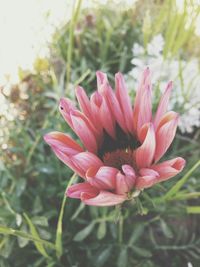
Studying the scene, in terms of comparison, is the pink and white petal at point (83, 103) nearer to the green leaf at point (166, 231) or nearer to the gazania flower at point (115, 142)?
the gazania flower at point (115, 142)

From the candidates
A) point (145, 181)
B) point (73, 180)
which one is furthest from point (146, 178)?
point (73, 180)

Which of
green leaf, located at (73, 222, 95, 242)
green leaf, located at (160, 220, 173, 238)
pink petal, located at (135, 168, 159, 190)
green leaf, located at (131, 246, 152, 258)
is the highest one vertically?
pink petal, located at (135, 168, 159, 190)

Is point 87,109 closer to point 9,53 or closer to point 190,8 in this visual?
point 190,8

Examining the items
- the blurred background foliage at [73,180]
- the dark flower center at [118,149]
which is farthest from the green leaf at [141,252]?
the dark flower center at [118,149]

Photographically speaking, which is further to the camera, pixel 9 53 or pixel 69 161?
pixel 9 53

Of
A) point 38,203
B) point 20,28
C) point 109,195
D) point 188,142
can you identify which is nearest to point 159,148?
point 109,195

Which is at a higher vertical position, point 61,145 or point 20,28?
point 20,28

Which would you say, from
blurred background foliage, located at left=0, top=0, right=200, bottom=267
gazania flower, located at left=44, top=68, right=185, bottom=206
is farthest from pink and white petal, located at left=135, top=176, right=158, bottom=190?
blurred background foliage, located at left=0, top=0, right=200, bottom=267

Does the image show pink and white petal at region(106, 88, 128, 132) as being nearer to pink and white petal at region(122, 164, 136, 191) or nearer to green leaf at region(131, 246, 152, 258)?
pink and white petal at region(122, 164, 136, 191)
